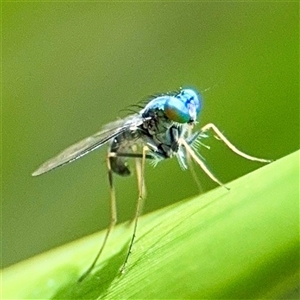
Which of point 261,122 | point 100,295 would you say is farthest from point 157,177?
point 100,295

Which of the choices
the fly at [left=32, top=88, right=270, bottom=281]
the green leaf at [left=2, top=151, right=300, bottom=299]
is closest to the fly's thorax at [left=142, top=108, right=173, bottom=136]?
the fly at [left=32, top=88, right=270, bottom=281]

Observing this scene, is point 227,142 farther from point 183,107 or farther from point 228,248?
point 228,248

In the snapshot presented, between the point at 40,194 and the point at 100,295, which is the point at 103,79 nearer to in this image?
the point at 40,194

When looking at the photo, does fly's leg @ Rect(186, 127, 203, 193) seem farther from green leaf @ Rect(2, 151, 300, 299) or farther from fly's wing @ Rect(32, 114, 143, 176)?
green leaf @ Rect(2, 151, 300, 299)

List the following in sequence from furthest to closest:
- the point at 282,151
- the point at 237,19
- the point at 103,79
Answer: the point at 103,79
the point at 237,19
the point at 282,151

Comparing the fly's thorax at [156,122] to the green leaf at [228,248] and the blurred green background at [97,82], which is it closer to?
the blurred green background at [97,82]

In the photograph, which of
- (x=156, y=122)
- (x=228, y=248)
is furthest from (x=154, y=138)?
(x=228, y=248)
